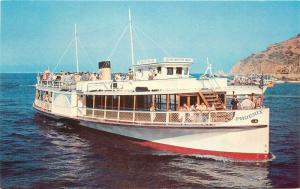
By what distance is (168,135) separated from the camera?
19.4m

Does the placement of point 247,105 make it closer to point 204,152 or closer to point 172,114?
point 204,152

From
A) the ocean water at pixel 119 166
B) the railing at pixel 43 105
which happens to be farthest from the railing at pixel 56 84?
the ocean water at pixel 119 166

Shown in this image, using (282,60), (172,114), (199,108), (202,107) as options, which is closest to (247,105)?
(202,107)

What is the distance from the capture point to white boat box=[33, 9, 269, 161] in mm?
17594

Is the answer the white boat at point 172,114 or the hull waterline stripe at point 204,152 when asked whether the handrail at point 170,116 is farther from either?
the hull waterline stripe at point 204,152

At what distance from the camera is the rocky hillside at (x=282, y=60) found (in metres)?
132

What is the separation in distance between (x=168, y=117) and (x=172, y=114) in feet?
0.90

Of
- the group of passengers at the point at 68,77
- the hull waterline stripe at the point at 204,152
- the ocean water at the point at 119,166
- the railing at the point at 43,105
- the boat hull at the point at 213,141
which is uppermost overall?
the group of passengers at the point at 68,77

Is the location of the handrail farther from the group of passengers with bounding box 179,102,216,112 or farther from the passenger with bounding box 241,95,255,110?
the passenger with bounding box 241,95,255,110

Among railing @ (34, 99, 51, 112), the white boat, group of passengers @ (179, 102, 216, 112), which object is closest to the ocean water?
the white boat

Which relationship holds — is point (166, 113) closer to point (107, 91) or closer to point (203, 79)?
point (203, 79)

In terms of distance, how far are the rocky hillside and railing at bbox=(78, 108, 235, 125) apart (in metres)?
104

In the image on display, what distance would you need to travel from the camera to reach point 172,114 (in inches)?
749

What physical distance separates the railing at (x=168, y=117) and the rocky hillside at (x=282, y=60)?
10373 cm
